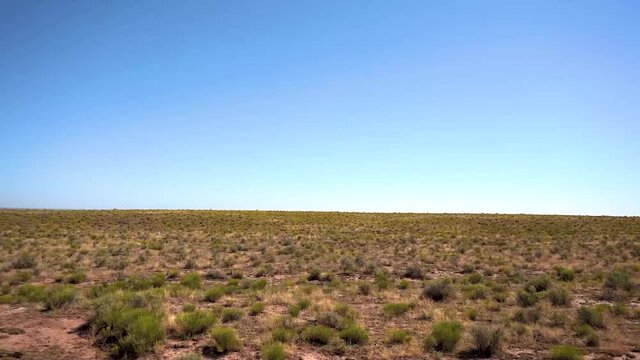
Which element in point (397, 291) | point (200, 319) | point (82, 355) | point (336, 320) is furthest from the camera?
point (397, 291)

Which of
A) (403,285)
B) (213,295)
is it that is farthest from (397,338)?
(403,285)

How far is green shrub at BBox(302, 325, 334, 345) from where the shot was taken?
10414 millimetres

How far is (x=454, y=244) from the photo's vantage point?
3603 centimetres

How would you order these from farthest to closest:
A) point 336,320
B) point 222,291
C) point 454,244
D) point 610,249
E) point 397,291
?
point 454,244 → point 610,249 → point 397,291 → point 222,291 → point 336,320

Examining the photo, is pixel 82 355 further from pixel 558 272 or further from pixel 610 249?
pixel 610 249

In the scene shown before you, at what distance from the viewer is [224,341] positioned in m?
9.77

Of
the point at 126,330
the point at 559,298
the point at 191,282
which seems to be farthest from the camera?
the point at 191,282

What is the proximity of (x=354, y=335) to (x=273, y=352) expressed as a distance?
2.21 metres

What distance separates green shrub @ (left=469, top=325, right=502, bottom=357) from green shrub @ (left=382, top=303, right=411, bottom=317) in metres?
3.21

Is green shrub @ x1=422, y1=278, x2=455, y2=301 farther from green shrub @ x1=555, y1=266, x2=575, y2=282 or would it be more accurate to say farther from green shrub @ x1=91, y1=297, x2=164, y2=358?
green shrub @ x1=91, y1=297, x2=164, y2=358

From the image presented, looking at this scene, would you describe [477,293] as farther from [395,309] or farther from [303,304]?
[303,304]

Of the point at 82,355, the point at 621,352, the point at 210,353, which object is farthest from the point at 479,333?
the point at 82,355

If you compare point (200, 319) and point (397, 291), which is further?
point (397, 291)

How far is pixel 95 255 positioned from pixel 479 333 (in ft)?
75.3
